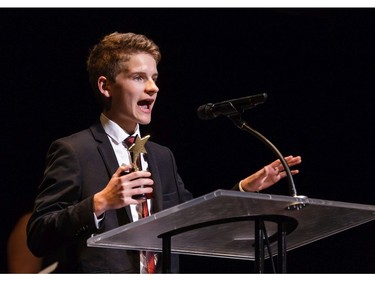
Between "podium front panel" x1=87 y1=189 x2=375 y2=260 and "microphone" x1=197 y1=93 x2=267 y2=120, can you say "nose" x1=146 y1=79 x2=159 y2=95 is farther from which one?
"podium front panel" x1=87 y1=189 x2=375 y2=260

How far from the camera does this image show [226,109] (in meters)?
2.55

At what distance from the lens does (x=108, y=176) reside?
284 cm

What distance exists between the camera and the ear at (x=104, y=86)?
312 centimetres

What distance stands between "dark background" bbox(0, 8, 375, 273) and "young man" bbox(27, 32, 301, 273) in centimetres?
110

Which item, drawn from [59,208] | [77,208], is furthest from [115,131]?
[77,208]

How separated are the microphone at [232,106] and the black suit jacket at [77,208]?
1.48 feet

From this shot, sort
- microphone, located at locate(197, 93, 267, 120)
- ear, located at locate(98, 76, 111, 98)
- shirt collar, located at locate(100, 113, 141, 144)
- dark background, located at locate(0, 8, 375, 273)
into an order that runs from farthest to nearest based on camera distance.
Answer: dark background, located at locate(0, 8, 375, 273)
ear, located at locate(98, 76, 111, 98)
shirt collar, located at locate(100, 113, 141, 144)
microphone, located at locate(197, 93, 267, 120)

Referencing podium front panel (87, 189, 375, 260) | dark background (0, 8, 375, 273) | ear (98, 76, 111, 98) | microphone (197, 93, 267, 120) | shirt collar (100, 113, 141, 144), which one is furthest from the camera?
dark background (0, 8, 375, 273)

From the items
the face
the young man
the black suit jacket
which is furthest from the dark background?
the black suit jacket

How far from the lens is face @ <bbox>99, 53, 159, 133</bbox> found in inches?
119

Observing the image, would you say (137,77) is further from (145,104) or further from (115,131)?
(115,131)

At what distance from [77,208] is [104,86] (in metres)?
0.78

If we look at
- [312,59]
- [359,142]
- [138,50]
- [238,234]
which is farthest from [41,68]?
[238,234]

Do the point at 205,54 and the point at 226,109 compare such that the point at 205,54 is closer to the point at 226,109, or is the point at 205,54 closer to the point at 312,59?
the point at 312,59
